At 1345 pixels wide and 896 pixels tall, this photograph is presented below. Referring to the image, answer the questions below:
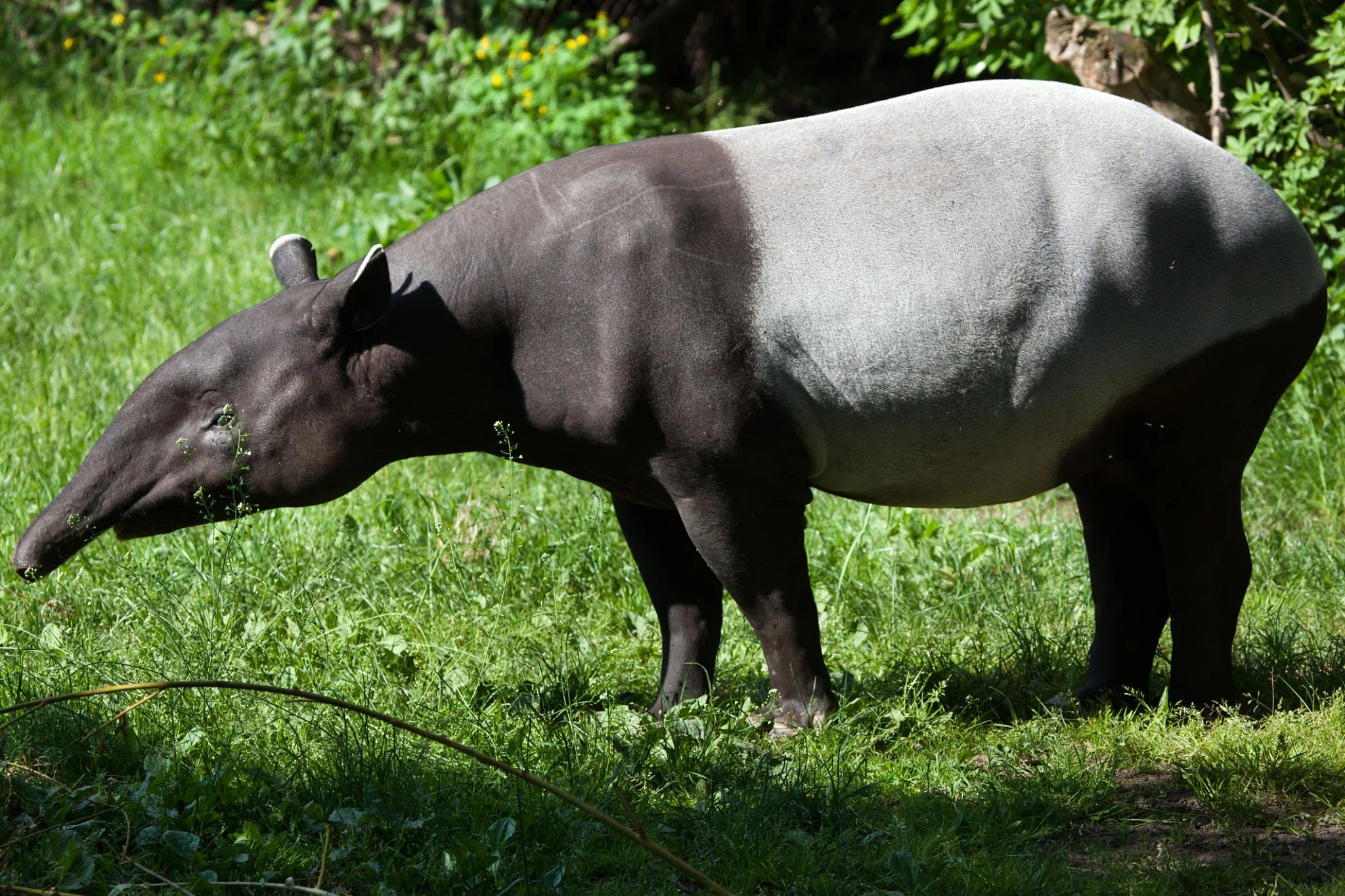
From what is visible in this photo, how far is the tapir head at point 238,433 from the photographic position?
A: 13.1 feet

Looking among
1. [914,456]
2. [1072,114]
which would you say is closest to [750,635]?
[914,456]

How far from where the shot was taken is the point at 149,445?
4.09m

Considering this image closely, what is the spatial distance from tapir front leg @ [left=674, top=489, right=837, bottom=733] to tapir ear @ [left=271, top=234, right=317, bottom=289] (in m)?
1.42

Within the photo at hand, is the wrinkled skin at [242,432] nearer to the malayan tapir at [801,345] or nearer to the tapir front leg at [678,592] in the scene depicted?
the malayan tapir at [801,345]

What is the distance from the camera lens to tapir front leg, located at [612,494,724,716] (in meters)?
4.46

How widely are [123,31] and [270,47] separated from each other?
1.43 meters

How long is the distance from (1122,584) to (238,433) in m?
2.69

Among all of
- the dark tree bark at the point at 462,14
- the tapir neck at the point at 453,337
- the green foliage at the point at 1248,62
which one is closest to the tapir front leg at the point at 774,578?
the tapir neck at the point at 453,337

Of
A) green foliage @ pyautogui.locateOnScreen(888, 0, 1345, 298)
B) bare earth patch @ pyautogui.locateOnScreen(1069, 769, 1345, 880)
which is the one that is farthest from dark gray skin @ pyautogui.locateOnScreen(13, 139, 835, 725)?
green foliage @ pyautogui.locateOnScreen(888, 0, 1345, 298)

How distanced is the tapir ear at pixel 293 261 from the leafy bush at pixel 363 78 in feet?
13.5

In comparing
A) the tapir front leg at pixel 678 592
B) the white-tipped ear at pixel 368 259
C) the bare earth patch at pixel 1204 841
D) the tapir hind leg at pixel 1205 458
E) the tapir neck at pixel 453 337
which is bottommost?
the bare earth patch at pixel 1204 841

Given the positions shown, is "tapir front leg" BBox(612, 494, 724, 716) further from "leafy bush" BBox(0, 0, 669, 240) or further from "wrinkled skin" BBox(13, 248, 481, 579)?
"leafy bush" BBox(0, 0, 669, 240)

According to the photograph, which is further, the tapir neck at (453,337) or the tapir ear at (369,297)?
the tapir neck at (453,337)

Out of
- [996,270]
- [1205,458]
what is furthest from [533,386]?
[1205,458]
